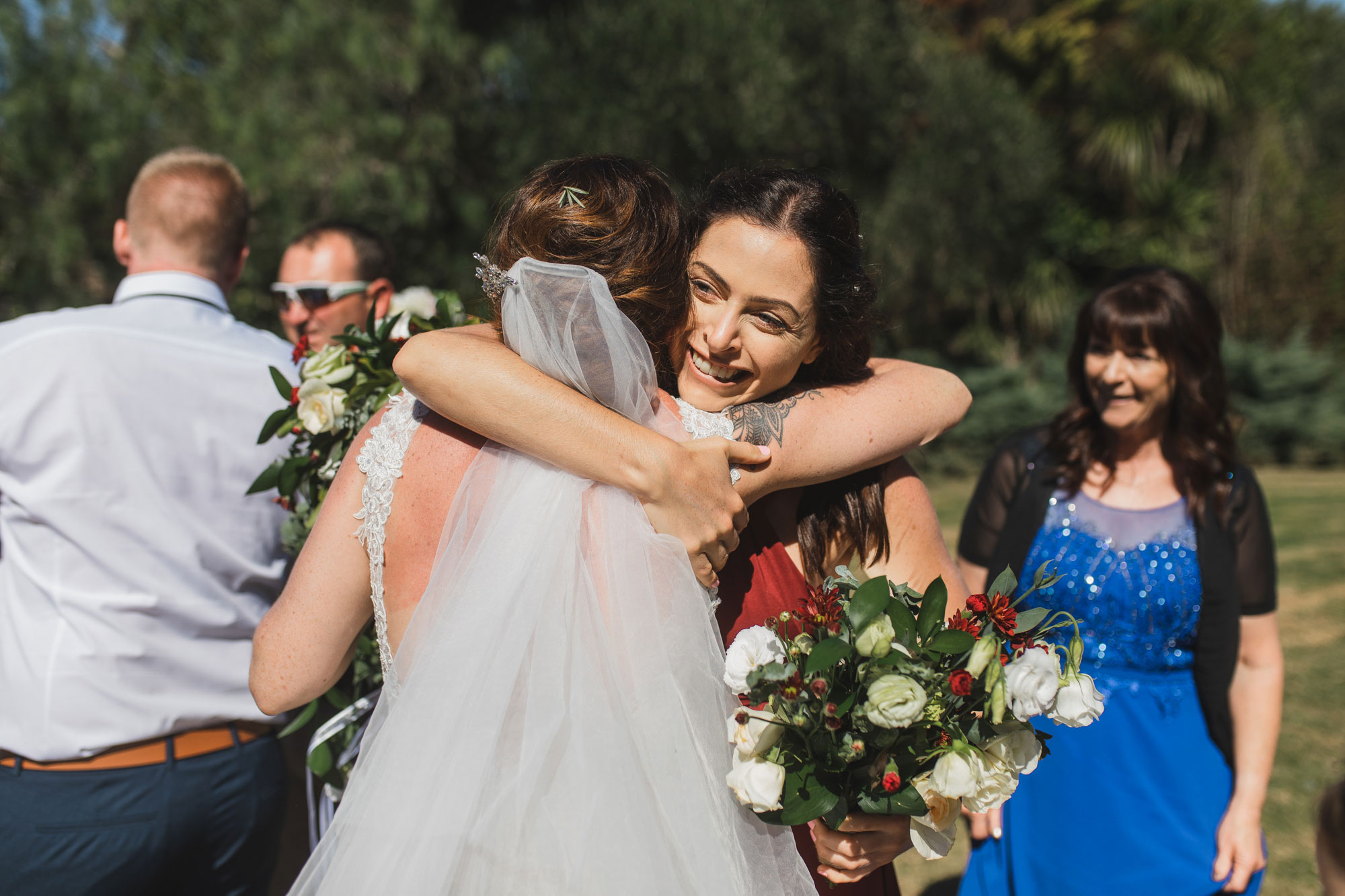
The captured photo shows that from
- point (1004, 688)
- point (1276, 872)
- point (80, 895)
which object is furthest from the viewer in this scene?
point (1276, 872)

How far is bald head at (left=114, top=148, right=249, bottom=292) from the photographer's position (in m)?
2.72

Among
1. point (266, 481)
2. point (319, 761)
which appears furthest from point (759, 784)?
point (266, 481)

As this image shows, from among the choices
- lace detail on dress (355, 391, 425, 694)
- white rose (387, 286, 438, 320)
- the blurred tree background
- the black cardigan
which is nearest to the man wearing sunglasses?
white rose (387, 286, 438, 320)

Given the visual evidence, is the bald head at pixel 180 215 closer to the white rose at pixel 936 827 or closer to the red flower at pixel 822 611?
the red flower at pixel 822 611

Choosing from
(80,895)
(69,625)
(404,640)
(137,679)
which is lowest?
(80,895)

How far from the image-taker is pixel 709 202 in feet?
6.57

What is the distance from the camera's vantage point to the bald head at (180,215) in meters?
2.72

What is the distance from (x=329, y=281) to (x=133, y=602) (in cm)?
165

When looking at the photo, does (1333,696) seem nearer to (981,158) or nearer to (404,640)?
(404,640)

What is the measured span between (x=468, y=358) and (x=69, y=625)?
1.46 m

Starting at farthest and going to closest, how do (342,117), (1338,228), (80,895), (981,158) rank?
(1338,228)
(981,158)
(342,117)
(80,895)

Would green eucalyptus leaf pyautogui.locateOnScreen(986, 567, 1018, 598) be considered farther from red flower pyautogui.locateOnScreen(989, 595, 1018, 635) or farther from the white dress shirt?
the white dress shirt

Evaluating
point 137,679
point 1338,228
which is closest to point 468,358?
point 137,679

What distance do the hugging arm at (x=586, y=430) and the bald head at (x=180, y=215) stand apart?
54.3 inches
